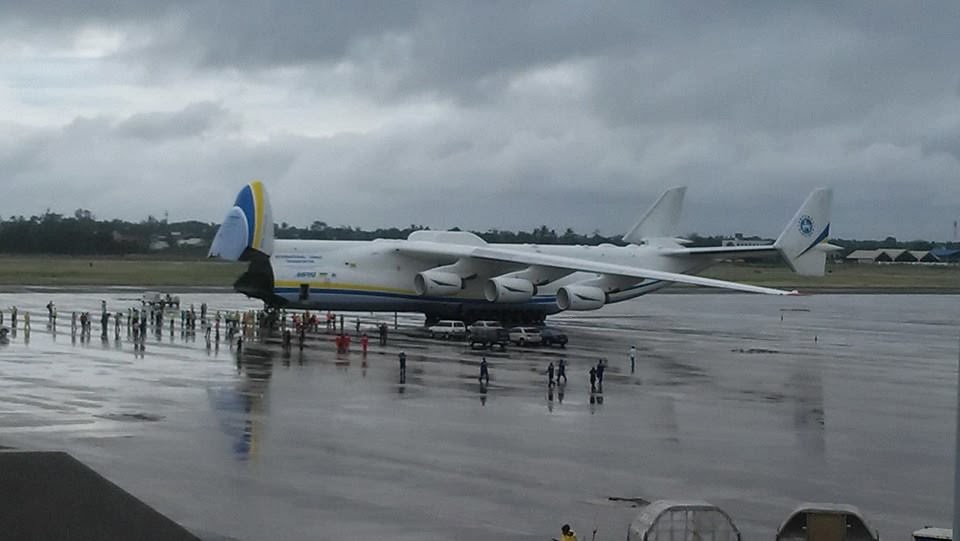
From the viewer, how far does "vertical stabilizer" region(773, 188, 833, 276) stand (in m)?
55.3

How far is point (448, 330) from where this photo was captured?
46.7 m

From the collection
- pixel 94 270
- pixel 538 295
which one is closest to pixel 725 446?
pixel 538 295

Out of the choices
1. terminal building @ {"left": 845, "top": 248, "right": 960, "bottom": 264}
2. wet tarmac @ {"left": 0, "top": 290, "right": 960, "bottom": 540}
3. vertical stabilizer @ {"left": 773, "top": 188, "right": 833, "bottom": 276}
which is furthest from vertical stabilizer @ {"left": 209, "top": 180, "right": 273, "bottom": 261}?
terminal building @ {"left": 845, "top": 248, "right": 960, "bottom": 264}

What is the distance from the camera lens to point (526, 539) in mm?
15570

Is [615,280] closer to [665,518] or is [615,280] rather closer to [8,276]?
[665,518]

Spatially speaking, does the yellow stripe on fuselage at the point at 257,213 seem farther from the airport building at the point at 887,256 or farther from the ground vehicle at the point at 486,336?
the airport building at the point at 887,256

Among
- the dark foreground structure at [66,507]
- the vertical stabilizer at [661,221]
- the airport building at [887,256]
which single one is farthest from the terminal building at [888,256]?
the dark foreground structure at [66,507]

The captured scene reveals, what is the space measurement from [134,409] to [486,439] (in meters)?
7.10

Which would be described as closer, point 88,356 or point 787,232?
point 88,356

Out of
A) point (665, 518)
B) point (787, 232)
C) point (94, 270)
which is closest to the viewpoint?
point (665, 518)

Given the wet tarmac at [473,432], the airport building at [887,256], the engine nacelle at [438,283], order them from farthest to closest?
the airport building at [887,256] → the engine nacelle at [438,283] → the wet tarmac at [473,432]

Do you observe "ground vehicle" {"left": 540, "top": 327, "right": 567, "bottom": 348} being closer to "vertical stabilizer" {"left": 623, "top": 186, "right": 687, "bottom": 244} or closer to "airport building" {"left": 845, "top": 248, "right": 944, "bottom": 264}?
"vertical stabilizer" {"left": 623, "top": 186, "right": 687, "bottom": 244}

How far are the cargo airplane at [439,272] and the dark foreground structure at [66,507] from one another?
3293cm

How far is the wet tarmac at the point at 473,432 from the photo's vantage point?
1720 centimetres
